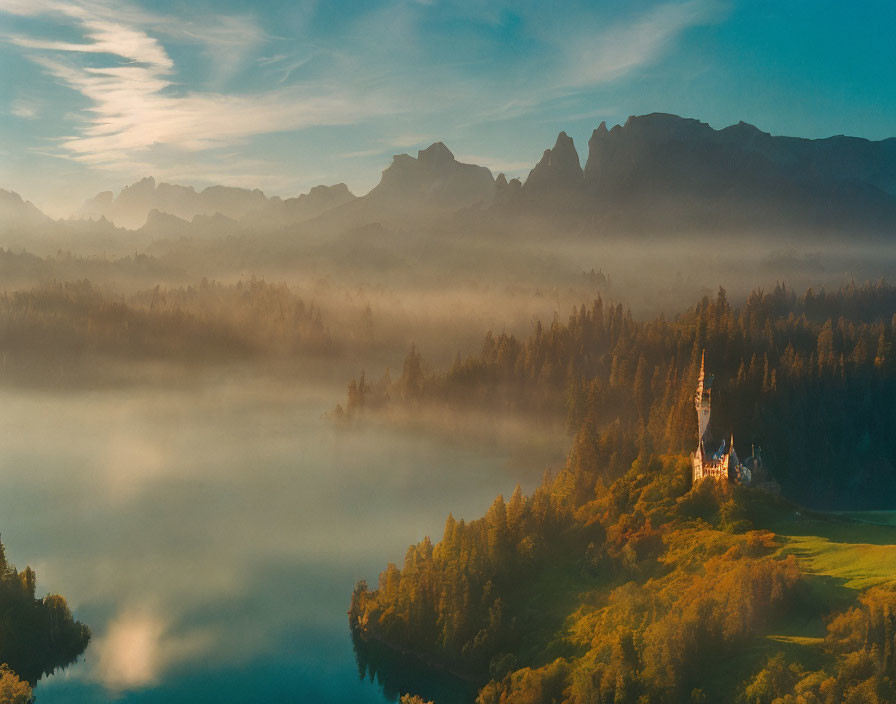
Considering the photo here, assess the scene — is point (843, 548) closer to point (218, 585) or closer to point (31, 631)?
point (31, 631)

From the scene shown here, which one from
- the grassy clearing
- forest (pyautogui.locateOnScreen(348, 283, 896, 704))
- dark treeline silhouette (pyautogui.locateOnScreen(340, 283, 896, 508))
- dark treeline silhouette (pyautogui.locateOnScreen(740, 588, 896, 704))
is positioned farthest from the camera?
dark treeline silhouette (pyautogui.locateOnScreen(340, 283, 896, 508))

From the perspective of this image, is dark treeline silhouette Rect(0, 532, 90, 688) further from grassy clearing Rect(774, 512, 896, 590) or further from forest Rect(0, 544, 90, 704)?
grassy clearing Rect(774, 512, 896, 590)

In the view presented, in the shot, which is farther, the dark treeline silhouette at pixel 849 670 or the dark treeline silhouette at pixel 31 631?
the dark treeline silhouette at pixel 31 631

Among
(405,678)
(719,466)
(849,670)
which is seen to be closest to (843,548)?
(719,466)

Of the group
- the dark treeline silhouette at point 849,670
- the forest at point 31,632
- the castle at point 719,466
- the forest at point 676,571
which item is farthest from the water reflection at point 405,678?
the castle at point 719,466

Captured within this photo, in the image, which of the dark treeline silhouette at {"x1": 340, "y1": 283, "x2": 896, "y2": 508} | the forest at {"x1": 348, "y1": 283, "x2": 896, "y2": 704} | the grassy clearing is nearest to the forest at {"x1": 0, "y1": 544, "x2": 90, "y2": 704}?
the forest at {"x1": 348, "y1": 283, "x2": 896, "y2": 704}

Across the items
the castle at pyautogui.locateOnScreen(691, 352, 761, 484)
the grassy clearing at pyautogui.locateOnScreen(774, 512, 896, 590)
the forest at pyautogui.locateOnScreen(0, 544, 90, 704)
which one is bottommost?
the forest at pyautogui.locateOnScreen(0, 544, 90, 704)

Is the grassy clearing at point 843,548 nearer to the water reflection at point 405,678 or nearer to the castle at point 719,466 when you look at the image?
the castle at point 719,466
